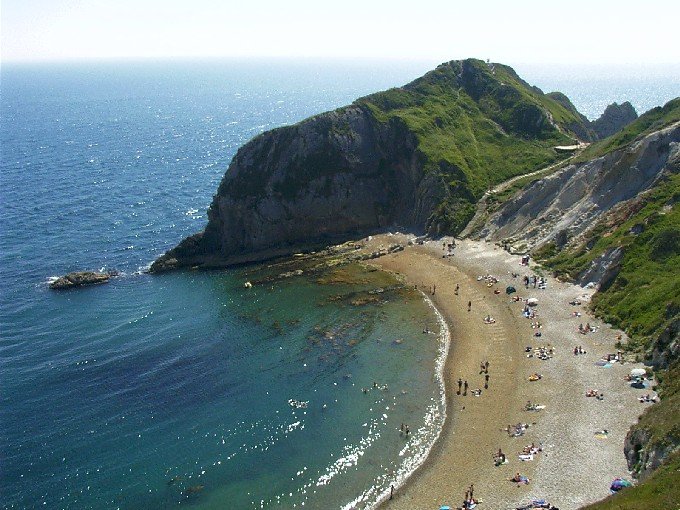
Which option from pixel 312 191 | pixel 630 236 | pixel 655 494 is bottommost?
pixel 655 494

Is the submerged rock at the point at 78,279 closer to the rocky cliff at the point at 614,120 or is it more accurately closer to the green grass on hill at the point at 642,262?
the green grass on hill at the point at 642,262

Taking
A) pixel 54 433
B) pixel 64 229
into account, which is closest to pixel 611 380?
pixel 54 433

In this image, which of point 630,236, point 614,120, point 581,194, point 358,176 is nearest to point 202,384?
point 630,236

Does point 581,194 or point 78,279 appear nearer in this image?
point 78,279

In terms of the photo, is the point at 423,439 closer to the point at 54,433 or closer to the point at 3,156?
the point at 54,433

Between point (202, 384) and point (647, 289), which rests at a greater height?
point (647, 289)

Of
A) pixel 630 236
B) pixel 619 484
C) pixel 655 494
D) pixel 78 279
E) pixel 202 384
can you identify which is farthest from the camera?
pixel 78 279

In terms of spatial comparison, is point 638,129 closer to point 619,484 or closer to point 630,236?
point 630,236
